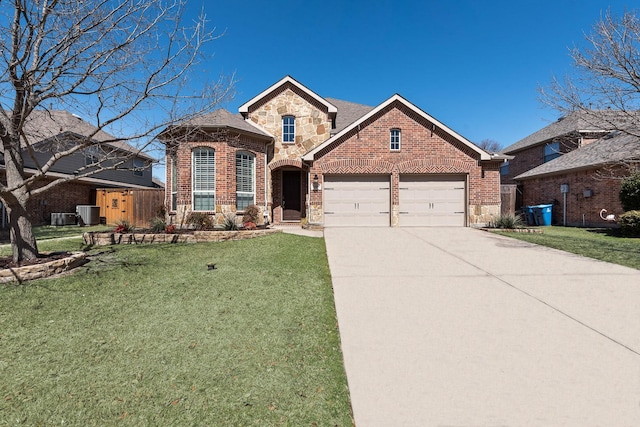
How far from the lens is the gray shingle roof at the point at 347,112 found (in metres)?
17.2

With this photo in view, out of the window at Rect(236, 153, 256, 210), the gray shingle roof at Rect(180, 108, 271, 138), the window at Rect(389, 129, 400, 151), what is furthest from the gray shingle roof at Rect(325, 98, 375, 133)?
the window at Rect(236, 153, 256, 210)

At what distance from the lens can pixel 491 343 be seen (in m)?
3.07

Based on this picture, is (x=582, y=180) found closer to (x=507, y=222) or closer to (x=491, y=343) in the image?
(x=507, y=222)

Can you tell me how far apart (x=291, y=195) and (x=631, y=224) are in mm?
14251

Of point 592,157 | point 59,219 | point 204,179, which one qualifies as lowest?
point 59,219

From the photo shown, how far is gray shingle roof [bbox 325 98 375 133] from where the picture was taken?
17.2 metres

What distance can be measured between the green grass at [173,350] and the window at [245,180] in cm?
718

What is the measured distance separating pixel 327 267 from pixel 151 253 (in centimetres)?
488

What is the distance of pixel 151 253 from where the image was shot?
754 cm

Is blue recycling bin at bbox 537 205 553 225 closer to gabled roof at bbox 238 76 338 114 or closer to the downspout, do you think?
gabled roof at bbox 238 76 338 114

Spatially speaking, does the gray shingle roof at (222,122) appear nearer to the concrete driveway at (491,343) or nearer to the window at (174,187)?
the window at (174,187)

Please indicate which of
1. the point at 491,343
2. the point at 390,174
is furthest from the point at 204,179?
the point at 491,343

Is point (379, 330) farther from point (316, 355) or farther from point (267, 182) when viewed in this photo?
point (267, 182)

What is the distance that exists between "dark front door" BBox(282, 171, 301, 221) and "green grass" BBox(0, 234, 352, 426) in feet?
30.2
